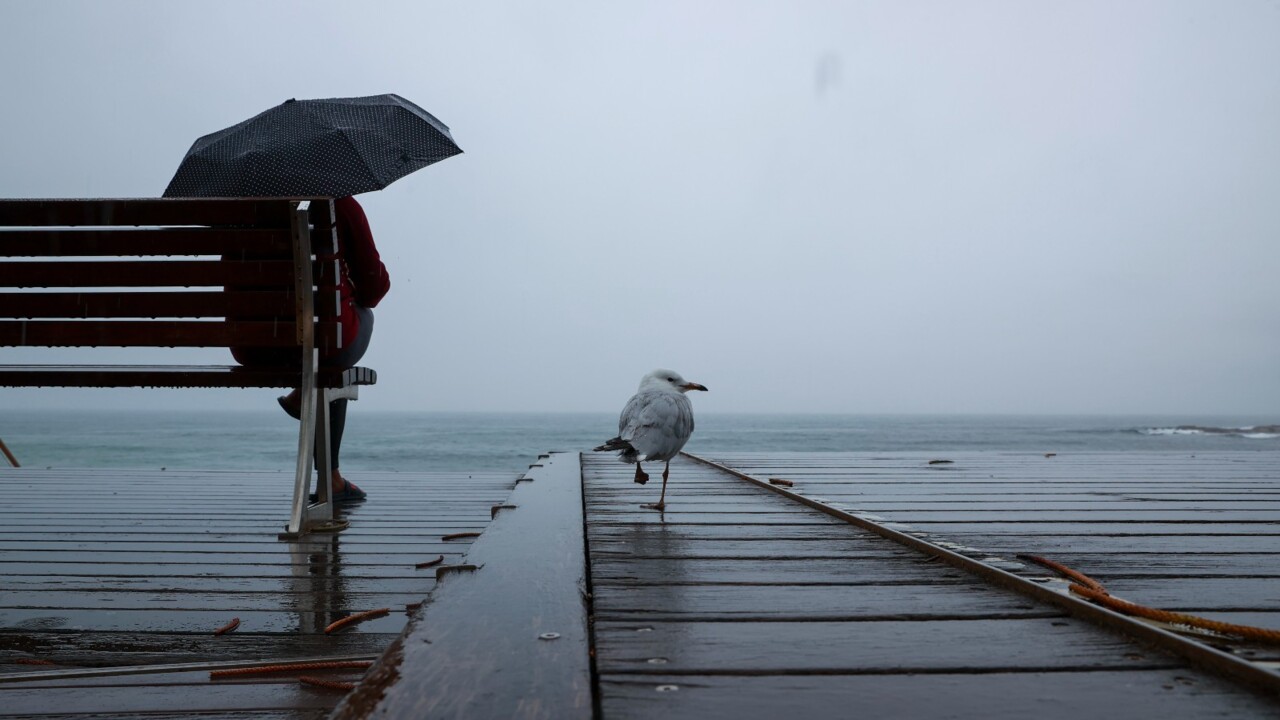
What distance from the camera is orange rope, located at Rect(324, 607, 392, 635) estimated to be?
5.68 feet

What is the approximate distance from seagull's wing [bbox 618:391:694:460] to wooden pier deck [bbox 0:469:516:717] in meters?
0.66

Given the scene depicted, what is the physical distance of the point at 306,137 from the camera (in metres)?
3.48

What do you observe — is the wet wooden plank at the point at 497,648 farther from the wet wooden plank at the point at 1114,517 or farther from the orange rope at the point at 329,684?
the wet wooden plank at the point at 1114,517

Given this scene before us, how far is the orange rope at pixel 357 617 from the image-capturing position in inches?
68.2

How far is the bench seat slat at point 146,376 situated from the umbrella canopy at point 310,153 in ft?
2.63

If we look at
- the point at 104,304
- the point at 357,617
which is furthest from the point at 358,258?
the point at 357,617

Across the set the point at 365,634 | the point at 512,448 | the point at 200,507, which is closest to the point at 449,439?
the point at 512,448

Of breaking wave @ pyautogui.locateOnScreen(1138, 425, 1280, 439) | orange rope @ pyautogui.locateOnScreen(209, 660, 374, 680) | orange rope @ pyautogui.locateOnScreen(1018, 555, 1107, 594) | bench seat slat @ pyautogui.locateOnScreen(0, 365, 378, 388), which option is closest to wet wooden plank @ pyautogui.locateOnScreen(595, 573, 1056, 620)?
orange rope @ pyautogui.locateOnScreen(1018, 555, 1107, 594)

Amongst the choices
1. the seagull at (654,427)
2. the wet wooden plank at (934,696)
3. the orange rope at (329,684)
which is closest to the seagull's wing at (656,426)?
the seagull at (654,427)

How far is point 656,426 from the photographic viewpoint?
117 inches

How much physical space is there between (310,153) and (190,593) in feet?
6.38

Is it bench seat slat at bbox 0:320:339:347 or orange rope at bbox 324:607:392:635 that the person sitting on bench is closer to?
bench seat slat at bbox 0:320:339:347

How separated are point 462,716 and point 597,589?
709 millimetres

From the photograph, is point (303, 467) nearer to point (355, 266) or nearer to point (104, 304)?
point (104, 304)
